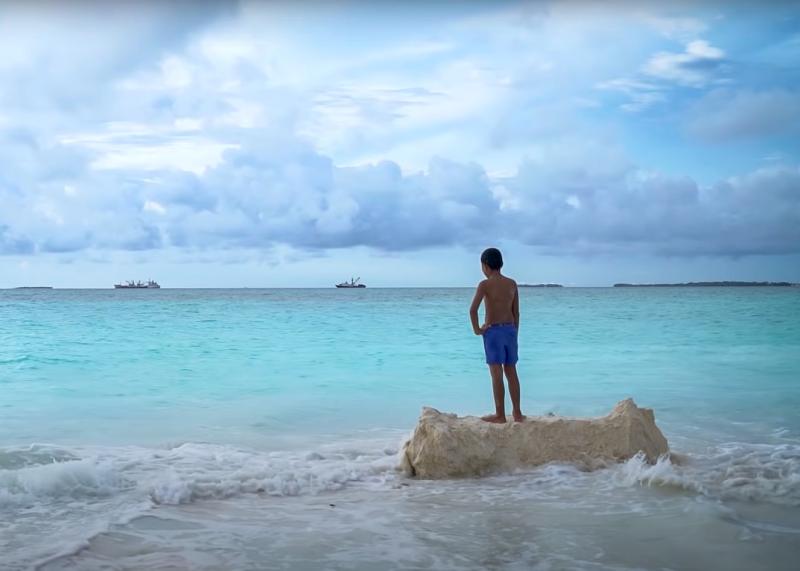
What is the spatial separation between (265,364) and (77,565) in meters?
11.1

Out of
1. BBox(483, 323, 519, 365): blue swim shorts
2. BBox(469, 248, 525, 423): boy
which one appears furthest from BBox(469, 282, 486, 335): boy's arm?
BBox(483, 323, 519, 365): blue swim shorts

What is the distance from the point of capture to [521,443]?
6078 millimetres

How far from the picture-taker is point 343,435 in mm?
7973

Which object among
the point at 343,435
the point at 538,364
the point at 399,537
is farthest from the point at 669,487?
the point at 538,364

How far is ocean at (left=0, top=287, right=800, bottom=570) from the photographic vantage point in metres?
4.23

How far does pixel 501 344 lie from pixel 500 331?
115 mm

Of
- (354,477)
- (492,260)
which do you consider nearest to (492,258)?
(492,260)

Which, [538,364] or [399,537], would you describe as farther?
[538,364]

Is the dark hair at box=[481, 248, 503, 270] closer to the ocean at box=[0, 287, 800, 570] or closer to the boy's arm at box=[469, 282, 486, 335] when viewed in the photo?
the boy's arm at box=[469, 282, 486, 335]

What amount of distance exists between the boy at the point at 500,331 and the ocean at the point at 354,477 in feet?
2.25

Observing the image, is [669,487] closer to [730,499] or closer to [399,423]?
[730,499]

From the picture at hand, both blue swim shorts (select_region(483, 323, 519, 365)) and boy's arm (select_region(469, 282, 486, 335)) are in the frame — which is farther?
blue swim shorts (select_region(483, 323, 519, 365))

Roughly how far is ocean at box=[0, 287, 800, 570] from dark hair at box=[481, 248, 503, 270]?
5.86ft

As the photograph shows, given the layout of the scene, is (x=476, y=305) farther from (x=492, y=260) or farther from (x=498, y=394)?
(x=498, y=394)
